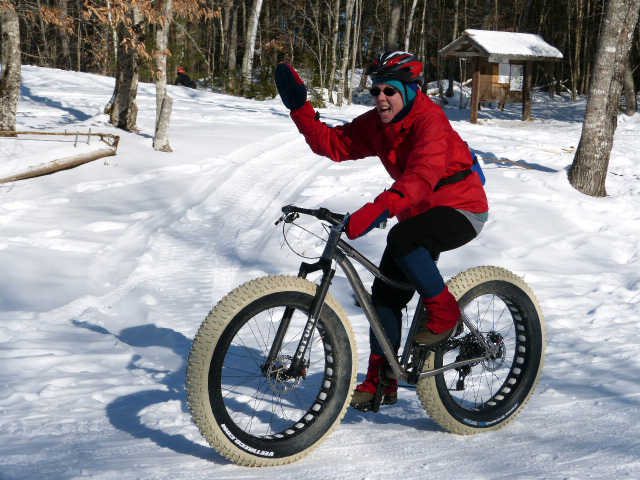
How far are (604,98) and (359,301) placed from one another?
7.86 m

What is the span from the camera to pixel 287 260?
7250 mm

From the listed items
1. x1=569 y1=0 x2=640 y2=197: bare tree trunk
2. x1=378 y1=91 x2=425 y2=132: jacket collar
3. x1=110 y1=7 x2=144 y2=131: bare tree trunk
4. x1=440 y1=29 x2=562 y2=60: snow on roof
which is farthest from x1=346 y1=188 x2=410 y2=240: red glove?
x1=440 y1=29 x2=562 y2=60: snow on roof

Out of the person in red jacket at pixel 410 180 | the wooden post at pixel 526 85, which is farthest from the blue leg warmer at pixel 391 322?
the wooden post at pixel 526 85

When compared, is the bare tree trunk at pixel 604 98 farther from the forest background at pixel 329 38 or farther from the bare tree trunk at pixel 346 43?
the bare tree trunk at pixel 346 43

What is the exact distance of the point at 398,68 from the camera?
318 centimetres

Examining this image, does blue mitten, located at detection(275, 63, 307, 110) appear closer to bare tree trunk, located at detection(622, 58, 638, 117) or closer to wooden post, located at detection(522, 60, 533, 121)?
bare tree trunk, located at detection(622, 58, 638, 117)

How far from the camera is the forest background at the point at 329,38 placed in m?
25.0

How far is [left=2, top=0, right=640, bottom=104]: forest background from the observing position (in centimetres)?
2495

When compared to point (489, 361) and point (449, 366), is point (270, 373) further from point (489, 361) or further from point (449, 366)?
point (489, 361)

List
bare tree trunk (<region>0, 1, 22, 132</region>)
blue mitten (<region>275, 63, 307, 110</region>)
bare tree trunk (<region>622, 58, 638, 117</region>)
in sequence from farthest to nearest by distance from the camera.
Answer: bare tree trunk (<region>622, 58, 638, 117</region>) < bare tree trunk (<region>0, 1, 22, 132</region>) < blue mitten (<region>275, 63, 307, 110</region>)

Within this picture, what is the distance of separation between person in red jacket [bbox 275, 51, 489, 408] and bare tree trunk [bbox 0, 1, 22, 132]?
9329 millimetres

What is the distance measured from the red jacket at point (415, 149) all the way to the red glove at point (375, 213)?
0.20 ft

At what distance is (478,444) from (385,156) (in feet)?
5.31

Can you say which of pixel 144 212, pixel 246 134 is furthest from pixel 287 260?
pixel 246 134
